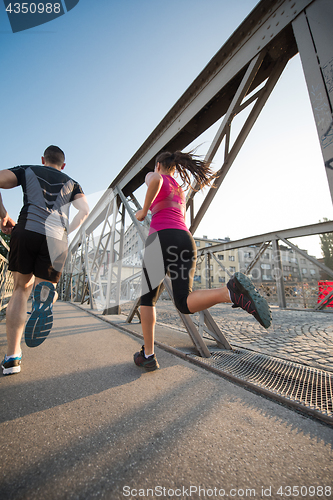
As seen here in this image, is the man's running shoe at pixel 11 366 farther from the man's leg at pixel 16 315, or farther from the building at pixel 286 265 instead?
the building at pixel 286 265

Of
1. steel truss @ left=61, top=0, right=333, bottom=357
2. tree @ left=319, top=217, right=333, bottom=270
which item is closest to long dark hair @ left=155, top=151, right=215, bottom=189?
steel truss @ left=61, top=0, right=333, bottom=357

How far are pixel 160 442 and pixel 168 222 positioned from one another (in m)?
1.43

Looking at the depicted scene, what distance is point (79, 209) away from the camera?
2.35 metres

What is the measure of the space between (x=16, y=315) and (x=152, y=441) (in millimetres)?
1430

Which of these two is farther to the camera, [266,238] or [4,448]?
[266,238]

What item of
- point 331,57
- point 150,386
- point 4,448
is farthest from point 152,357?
point 331,57

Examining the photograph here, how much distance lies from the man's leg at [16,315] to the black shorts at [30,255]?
8cm

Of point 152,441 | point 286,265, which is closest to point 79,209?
point 152,441

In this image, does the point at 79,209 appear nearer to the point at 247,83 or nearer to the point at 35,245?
the point at 35,245

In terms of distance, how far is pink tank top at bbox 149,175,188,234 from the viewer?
6.27 feet

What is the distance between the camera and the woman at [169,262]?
5.04 feet

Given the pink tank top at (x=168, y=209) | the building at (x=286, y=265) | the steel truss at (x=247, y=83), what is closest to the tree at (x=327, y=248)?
the building at (x=286, y=265)

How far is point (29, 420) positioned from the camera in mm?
1093

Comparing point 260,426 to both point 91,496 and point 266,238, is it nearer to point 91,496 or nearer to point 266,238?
point 91,496
